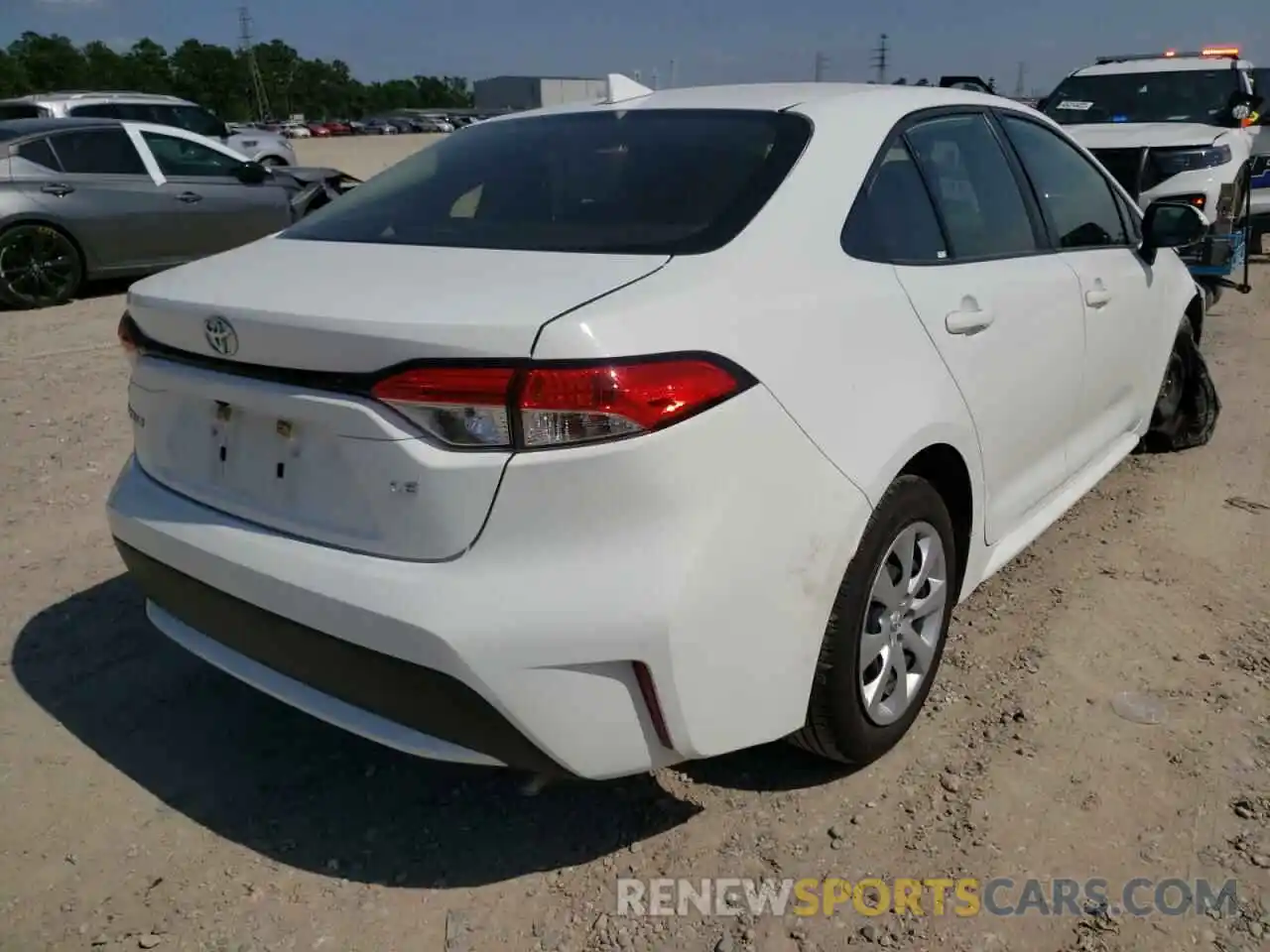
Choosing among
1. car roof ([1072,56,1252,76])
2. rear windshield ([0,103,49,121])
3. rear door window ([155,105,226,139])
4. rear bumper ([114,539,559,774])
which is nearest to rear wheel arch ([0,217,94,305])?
rear windshield ([0,103,49,121])

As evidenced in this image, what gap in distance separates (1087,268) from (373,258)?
229 cm

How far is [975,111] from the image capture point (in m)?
3.21

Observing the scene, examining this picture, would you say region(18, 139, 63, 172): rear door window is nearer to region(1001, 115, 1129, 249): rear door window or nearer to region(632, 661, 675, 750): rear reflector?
region(1001, 115, 1129, 249): rear door window

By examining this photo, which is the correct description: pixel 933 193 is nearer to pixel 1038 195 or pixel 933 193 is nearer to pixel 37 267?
pixel 1038 195

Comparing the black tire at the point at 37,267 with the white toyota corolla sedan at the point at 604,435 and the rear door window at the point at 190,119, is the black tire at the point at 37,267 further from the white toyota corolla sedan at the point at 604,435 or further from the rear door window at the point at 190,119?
the white toyota corolla sedan at the point at 604,435

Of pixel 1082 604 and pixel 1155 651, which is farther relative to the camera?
pixel 1082 604

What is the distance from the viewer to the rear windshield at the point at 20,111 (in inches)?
474

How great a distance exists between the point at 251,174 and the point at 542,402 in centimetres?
817

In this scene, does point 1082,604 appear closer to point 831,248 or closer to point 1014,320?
point 1014,320

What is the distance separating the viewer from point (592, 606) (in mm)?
1915

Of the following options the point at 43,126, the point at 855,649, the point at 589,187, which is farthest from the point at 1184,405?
the point at 43,126

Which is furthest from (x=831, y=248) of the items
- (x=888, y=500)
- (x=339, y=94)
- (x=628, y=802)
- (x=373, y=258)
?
(x=339, y=94)

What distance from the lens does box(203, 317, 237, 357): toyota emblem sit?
2.18 m

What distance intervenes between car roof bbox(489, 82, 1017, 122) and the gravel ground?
5.26 feet
